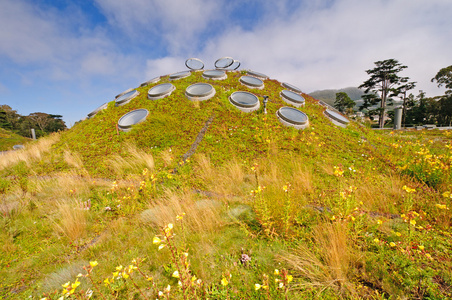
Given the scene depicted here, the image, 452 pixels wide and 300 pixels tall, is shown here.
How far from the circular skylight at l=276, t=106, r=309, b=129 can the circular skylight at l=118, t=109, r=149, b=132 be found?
353 inches

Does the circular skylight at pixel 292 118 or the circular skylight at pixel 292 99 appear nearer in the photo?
the circular skylight at pixel 292 118

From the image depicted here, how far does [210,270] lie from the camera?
2.54 meters

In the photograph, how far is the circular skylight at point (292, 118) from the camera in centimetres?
1024

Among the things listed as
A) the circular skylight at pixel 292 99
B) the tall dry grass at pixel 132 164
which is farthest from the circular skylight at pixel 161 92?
the circular skylight at pixel 292 99

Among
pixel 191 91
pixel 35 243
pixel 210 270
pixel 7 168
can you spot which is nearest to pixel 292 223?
pixel 210 270

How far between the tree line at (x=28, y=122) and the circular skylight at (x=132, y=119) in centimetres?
6875

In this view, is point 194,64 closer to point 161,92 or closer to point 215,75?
point 215,75

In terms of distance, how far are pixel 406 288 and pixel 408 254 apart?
544mm

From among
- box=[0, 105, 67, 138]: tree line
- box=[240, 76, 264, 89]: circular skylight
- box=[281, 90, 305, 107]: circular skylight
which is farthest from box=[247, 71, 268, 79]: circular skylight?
box=[0, 105, 67, 138]: tree line

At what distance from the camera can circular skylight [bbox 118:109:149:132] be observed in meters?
10.3

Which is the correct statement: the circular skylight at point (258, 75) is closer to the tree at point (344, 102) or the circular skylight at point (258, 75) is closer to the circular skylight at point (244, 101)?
the circular skylight at point (244, 101)

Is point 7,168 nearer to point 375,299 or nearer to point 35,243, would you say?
point 35,243

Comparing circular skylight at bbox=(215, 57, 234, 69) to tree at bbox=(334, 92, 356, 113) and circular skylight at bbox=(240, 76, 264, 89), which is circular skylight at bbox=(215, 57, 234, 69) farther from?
tree at bbox=(334, 92, 356, 113)

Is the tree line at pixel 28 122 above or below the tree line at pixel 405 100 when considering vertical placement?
below
